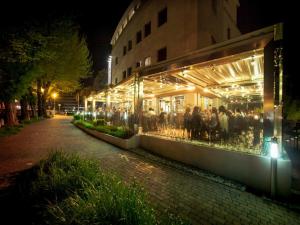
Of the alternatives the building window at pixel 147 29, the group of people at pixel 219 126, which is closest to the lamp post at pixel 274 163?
the group of people at pixel 219 126

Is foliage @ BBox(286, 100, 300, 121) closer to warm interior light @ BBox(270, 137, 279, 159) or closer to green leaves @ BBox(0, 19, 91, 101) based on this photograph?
warm interior light @ BBox(270, 137, 279, 159)

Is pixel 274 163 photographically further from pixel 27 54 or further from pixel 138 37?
pixel 138 37

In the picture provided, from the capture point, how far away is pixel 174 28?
14.8 meters

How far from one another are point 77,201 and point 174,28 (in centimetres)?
1434

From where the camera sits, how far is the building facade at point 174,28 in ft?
44.6

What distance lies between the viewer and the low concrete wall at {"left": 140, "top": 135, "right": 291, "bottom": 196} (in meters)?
4.57

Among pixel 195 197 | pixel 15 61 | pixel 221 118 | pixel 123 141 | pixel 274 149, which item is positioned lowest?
pixel 195 197

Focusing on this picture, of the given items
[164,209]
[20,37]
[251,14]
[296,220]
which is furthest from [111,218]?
[251,14]

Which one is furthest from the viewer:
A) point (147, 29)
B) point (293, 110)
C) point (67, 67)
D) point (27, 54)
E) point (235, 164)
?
point (67, 67)

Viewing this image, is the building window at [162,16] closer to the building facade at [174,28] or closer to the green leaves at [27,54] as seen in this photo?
the building facade at [174,28]

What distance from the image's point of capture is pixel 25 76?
1466cm

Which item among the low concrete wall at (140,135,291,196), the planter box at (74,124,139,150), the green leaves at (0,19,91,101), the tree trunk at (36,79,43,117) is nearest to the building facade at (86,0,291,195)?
the low concrete wall at (140,135,291,196)

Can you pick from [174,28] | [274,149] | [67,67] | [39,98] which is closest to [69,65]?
[67,67]

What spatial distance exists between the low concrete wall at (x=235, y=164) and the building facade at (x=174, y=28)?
15.5 ft
